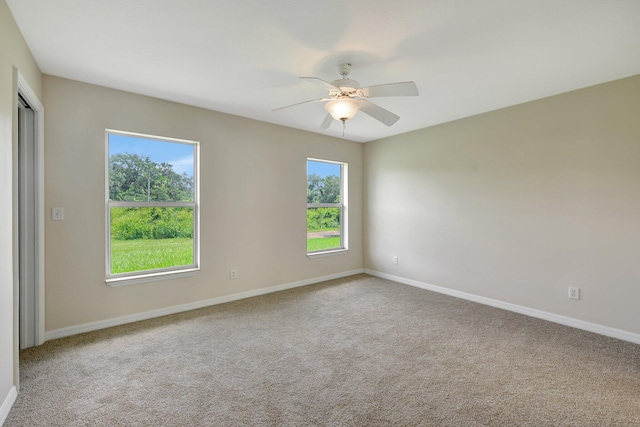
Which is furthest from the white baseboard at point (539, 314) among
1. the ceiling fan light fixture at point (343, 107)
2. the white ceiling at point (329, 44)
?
the ceiling fan light fixture at point (343, 107)

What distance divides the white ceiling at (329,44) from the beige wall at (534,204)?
1.24 feet

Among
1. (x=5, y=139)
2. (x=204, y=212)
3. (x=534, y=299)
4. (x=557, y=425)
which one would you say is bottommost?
(x=557, y=425)

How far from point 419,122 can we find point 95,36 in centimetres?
359

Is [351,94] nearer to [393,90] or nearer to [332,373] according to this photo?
[393,90]

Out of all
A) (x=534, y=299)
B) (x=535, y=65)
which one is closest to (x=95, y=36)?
(x=535, y=65)

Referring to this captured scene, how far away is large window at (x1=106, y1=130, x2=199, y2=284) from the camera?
310cm

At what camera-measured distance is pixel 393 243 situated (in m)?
4.88

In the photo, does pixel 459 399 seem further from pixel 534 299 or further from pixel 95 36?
pixel 95 36

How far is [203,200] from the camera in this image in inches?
141

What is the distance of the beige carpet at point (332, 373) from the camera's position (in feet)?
5.78

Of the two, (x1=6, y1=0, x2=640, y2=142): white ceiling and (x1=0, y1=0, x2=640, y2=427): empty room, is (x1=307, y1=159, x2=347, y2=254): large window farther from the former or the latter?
(x1=6, y1=0, x2=640, y2=142): white ceiling

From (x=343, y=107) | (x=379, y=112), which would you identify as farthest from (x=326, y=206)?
(x=343, y=107)

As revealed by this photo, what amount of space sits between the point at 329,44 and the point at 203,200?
2.32 metres

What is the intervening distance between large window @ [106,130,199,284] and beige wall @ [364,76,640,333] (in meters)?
3.10
